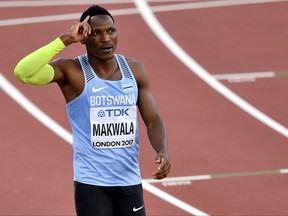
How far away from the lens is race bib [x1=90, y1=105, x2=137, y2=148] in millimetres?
6672

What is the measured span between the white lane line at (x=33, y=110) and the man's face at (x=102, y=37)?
4.26 meters

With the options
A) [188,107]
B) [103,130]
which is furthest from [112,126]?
[188,107]

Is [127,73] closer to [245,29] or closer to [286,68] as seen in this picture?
[286,68]

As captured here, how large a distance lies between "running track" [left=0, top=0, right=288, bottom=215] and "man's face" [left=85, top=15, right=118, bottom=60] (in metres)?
3.04

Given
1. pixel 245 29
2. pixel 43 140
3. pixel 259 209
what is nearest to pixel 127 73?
pixel 259 209

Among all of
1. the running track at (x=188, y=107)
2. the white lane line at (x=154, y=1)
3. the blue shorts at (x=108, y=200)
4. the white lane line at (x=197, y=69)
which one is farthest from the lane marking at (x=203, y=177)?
the white lane line at (x=154, y=1)

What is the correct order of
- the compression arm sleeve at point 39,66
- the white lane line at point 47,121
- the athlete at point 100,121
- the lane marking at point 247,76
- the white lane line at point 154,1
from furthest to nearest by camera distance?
the white lane line at point 154,1, the lane marking at point 247,76, the white lane line at point 47,121, the athlete at point 100,121, the compression arm sleeve at point 39,66

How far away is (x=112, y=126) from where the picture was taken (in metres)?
6.71

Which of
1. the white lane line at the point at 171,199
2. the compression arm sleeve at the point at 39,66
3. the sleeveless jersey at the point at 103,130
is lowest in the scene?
the white lane line at the point at 171,199

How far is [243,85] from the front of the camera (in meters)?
12.1

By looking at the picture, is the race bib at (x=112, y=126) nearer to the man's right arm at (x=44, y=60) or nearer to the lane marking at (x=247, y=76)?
the man's right arm at (x=44, y=60)

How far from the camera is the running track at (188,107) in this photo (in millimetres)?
9719

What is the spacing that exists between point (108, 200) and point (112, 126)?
478 mm

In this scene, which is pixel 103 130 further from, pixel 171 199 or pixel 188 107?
pixel 188 107
